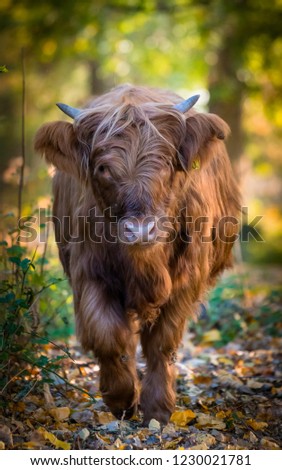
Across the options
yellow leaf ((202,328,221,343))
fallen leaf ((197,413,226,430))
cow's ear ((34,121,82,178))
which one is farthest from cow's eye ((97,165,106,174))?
yellow leaf ((202,328,221,343))

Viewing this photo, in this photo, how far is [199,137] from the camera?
4965 mm

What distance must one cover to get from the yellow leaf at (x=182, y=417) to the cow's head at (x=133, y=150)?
4.09 feet

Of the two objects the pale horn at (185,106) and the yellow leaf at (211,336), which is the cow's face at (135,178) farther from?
the yellow leaf at (211,336)

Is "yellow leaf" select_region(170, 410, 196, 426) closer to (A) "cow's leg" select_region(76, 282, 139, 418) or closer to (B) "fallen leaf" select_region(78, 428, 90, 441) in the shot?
(A) "cow's leg" select_region(76, 282, 139, 418)

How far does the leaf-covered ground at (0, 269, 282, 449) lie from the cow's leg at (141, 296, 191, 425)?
11 cm

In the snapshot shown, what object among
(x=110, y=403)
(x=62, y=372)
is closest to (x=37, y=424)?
(x=110, y=403)

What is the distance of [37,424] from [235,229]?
264cm

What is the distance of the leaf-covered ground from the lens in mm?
4375

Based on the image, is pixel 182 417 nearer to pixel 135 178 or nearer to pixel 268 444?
pixel 268 444

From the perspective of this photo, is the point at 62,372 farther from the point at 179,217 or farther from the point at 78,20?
the point at 78,20

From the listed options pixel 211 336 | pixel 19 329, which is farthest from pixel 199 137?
pixel 211 336

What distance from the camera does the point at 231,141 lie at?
1145 centimetres

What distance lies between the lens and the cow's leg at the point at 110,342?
489 centimetres

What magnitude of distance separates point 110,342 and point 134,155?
1.18 meters
